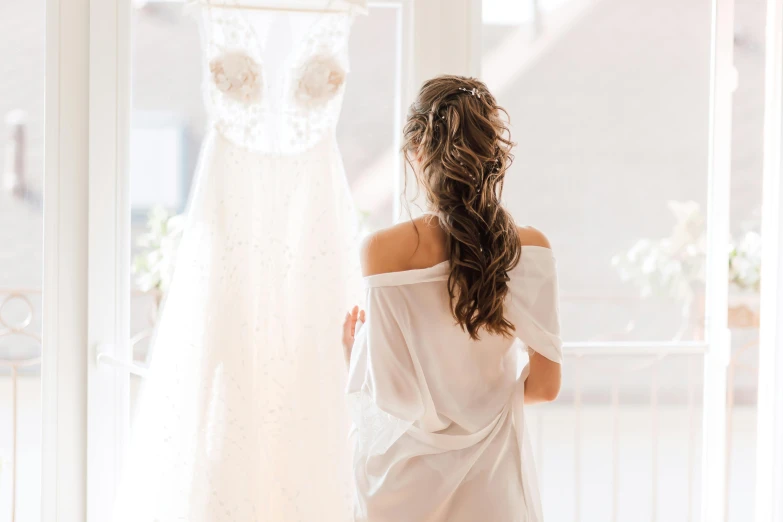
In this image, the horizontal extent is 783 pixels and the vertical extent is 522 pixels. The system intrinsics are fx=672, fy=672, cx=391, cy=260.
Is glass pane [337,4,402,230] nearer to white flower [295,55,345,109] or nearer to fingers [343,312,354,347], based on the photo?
white flower [295,55,345,109]

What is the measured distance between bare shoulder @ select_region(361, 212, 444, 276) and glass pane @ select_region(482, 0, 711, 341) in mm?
849

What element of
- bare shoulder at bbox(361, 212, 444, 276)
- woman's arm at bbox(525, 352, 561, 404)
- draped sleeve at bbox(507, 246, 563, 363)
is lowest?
woman's arm at bbox(525, 352, 561, 404)

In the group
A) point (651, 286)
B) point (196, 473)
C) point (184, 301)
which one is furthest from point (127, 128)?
point (651, 286)

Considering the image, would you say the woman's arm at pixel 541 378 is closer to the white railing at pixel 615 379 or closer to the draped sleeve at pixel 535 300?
the draped sleeve at pixel 535 300

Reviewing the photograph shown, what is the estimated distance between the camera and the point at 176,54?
78.4 inches

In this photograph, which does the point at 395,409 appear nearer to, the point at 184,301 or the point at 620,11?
the point at 184,301

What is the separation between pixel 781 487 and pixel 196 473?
1773 mm

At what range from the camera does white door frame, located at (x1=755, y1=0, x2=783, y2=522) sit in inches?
82.9

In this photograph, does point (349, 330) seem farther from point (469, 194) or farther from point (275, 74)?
point (275, 74)

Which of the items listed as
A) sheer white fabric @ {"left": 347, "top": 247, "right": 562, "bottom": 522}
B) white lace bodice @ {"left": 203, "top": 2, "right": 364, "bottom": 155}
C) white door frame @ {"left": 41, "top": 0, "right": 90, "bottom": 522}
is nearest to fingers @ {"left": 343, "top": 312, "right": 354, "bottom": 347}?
sheer white fabric @ {"left": 347, "top": 247, "right": 562, "bottom": 522}

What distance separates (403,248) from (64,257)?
1.19 metres

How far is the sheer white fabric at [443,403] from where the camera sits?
4.20ft

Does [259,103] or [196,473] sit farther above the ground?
[259,103]

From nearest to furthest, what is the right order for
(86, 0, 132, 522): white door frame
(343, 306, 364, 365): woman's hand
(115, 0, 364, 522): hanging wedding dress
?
(343, 306, 364, 365): woman's hand
(115, 0, 364, 522): hanging wedding dress
(86, 0, 132, 522): white door frame
